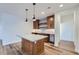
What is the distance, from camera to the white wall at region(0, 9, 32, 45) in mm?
2121

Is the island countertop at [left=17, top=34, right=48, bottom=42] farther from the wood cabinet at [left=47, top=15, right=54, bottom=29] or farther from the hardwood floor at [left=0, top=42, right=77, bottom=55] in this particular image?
the wood cabinet at [left=47, top=15, right=54, bottom=29]

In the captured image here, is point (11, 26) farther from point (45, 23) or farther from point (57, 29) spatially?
point (57, 29)

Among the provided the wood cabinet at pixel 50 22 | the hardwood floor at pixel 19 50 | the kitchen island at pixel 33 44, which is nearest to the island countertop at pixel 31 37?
the kitchen island at pixel 33 44

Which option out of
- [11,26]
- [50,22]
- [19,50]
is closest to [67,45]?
[50,22]

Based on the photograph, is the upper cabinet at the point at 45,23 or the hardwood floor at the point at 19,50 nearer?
the hardwood floor at the point at 19,50

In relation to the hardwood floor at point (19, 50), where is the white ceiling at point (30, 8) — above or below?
above

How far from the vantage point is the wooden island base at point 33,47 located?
6.97 ft

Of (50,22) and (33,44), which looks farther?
(50,22)

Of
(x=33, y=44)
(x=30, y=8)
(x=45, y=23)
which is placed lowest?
(x=33, y=44)

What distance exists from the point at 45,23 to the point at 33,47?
63 centimetres

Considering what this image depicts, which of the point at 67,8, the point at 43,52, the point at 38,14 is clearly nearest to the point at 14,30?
the point at 38,14

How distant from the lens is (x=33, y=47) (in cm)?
214

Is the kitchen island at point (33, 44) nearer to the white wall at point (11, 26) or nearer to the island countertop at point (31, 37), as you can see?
the island countertop at point (31, 37)
